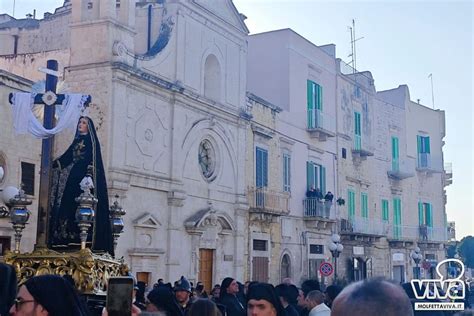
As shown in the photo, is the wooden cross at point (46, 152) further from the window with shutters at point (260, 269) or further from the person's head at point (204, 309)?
the window with shutters at point (260, 269)

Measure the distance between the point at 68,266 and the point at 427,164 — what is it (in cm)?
3201

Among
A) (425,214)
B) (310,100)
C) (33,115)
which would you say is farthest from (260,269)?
(425,214)

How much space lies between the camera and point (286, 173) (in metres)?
24.2

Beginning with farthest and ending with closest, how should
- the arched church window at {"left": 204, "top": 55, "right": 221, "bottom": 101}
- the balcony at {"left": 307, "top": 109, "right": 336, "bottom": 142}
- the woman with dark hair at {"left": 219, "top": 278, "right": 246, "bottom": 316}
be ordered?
the balcony at {"left": 307, "top": 109, "right": 336, "bottom": 142} < the arched church window at {"left": 204, "top": 55, "right": 221, "bottom": 101} < the woman with dark hair at {"left": 219, "top": 278, "right": 246, "bottom": 316}

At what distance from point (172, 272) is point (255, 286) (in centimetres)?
1171

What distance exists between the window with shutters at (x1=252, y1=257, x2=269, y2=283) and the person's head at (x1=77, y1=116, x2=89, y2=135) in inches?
550

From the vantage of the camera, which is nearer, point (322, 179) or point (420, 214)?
point (322, 179)

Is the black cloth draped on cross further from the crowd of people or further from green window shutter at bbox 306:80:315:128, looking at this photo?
green window shutter at bbox 306:80:315:128

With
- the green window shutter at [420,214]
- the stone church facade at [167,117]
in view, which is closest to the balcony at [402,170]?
the green window shutter at [420,214]

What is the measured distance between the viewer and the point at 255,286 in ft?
19.0

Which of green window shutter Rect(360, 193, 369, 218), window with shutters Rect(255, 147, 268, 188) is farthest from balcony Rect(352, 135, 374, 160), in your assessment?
window with shutters Rect(255, 147, 268, 188)

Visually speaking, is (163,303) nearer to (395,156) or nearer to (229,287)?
(229,287)

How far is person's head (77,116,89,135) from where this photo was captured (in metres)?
8.23

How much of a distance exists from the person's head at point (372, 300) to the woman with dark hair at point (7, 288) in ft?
8.85
